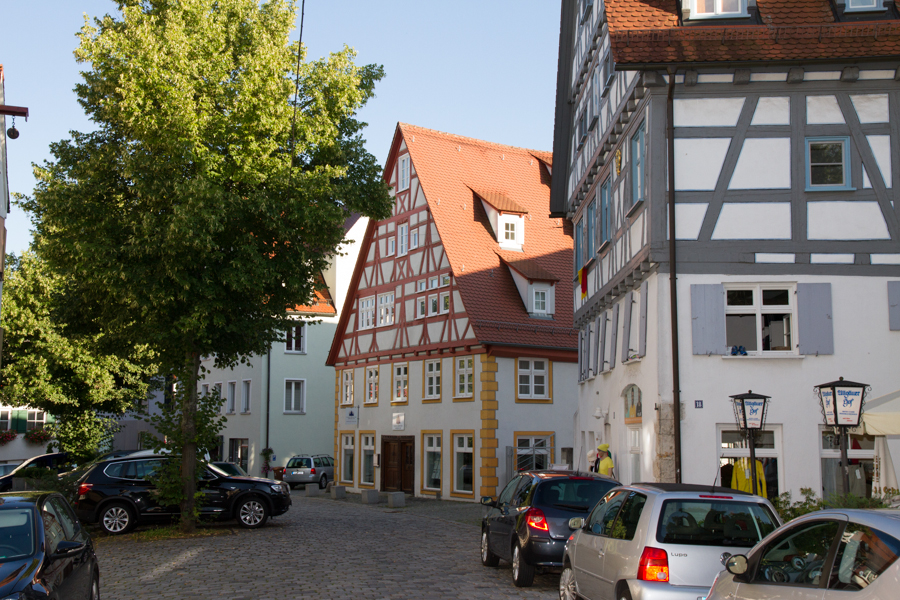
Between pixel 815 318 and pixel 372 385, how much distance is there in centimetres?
2403

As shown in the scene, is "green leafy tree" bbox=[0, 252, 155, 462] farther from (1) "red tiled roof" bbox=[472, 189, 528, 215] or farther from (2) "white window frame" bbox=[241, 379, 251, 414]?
(1) "red tiled roof" bbox=[472, 189, 528, 215]

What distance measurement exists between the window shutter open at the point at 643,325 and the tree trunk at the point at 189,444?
9382 millimetres

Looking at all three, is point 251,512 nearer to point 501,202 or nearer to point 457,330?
point 457,330

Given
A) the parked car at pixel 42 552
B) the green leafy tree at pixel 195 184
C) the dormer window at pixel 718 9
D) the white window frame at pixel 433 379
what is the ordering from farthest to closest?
1. the white window frame at pixel 433 379
2. the green leafy tree at pixel 195 184
3. the dormer window at pixel 718 9
4. the parked car at pixel 42 552

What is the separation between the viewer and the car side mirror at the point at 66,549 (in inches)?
329

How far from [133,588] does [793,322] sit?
35.9 ft

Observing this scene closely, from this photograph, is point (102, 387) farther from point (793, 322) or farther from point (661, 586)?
point (661, 586)

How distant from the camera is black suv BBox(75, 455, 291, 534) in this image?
65.0 ft

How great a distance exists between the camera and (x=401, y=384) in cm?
3541

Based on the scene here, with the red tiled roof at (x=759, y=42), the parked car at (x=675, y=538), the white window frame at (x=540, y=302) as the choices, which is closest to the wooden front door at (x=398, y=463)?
the white window frame at (x=540, y=302)

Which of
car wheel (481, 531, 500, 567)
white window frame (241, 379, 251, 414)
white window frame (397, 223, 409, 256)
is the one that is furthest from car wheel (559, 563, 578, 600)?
white window frame (241, 379, 251, 414)

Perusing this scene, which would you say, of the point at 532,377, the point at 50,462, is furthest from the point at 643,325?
the point at 50,462

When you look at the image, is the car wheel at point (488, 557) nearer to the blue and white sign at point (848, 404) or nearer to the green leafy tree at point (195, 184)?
the blue and white sign at point (848, 404)

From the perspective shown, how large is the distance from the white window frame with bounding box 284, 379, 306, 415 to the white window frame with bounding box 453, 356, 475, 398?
1510 centimetres
